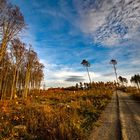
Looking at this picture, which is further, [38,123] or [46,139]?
[38,123]

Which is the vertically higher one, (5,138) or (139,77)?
(139,77)

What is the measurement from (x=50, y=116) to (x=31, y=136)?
2.20m

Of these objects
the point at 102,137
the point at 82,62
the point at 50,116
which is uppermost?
the point at 82,62

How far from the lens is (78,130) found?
8203 millimetres

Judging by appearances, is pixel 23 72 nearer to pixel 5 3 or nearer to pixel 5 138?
pixel 5 3

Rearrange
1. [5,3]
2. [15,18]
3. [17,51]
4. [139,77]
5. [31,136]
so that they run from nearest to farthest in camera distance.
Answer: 1. [31,136]
2. [5,3]
3. [15,18]
4. [17,51]
5. [139,77]

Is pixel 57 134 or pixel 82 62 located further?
pixel 82 62

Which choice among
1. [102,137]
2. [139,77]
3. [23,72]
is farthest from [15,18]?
[139,77]

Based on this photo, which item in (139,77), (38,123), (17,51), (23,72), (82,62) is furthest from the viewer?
(139,77)

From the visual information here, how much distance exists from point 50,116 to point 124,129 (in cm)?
392

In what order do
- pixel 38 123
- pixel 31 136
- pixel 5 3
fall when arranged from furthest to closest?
pixel 5 3, pixel 38 123, pixel 31 136

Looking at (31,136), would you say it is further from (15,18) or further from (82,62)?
(82,62)

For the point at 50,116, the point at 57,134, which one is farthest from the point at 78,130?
the point at 50,116

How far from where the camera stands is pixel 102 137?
26.6 feet
